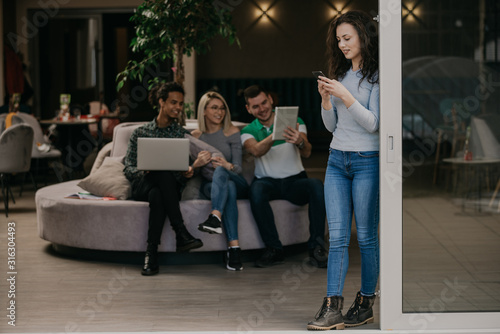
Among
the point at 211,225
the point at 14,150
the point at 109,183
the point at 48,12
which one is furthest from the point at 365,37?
the point at 48,12

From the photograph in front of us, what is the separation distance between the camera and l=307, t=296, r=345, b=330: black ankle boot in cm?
325

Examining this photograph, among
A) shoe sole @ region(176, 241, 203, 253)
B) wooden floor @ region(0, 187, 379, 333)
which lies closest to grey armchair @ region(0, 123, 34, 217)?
wooden floor @ region(0, 187, 379, 333)

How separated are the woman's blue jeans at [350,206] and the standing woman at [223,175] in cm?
131

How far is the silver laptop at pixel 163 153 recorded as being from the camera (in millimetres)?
4547

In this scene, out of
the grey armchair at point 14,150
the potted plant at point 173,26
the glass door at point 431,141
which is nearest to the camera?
the glass door at point 431,141

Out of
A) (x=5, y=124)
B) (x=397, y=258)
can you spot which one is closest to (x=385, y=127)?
(x=397, y=258)

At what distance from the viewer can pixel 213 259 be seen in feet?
16.0

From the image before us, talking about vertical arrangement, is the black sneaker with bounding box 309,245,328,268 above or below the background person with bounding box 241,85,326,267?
below

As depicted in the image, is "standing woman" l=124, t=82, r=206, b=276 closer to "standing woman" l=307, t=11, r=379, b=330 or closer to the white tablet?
the white tablet

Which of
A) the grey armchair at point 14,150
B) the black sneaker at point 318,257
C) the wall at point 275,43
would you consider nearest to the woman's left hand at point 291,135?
the black sneaker at point 318,257

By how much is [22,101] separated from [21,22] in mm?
1306

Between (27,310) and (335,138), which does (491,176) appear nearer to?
(335,138)

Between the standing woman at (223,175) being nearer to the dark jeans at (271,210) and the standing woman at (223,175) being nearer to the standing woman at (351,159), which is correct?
the dark jeans at (271,210)

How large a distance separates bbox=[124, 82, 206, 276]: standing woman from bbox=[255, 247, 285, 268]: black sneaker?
1.42 feet
